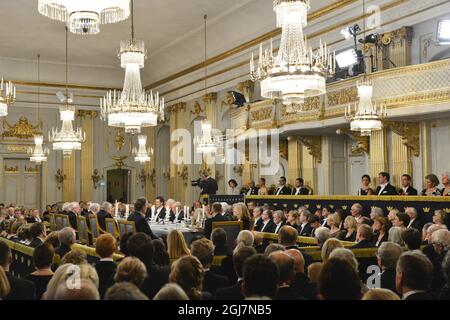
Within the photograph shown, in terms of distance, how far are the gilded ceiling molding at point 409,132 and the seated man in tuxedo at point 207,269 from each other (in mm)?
8512

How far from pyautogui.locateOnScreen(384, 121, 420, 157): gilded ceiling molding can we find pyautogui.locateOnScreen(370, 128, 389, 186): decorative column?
0.64 metres

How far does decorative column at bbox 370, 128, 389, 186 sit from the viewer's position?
13148 millimetres

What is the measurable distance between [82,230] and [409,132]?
25.6 feet

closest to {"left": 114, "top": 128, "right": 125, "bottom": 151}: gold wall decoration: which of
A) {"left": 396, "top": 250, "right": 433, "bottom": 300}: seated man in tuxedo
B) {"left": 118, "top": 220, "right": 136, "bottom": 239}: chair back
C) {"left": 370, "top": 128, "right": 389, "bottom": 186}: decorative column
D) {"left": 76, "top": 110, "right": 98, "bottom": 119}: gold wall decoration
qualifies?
{"left": 76, "top": 110, "right": 98, "bottom": 119}: gold wall decoration

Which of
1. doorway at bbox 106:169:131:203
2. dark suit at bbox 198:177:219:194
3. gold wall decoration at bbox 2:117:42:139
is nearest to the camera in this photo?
dark suit at bbox 198:177:219:194

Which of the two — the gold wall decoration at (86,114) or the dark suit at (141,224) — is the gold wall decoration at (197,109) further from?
the dark suit at (141,224)

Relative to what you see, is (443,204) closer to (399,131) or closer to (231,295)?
(399,131)

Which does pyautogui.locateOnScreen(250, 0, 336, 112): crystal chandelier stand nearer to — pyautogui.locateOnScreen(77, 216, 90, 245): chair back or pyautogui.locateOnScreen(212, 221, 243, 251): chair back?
pyautogui.locateOnScreen(212, 221, 243, 251): chair back

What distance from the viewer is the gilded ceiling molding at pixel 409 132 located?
12.5 meters

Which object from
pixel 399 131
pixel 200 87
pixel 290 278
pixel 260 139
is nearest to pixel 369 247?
pixel 290 278

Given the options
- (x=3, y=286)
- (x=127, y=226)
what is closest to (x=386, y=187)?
(x=127, y=226)

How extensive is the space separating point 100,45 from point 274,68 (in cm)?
1393

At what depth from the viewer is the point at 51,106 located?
2320 centimetres

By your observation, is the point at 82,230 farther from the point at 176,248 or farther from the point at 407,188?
the point at 176,248
